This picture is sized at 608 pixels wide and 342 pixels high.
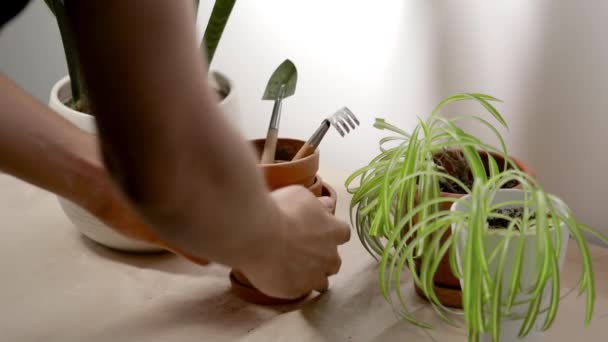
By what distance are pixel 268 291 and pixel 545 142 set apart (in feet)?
1.39

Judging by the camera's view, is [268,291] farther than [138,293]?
No

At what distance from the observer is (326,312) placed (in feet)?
2.44

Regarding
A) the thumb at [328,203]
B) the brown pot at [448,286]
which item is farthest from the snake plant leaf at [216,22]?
the brown pot at [448,286]

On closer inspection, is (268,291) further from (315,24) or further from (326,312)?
(315,24)

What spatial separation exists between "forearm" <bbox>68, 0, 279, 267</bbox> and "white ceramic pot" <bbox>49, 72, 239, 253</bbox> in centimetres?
43

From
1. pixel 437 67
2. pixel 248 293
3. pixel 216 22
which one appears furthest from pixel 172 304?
pixel 437 67

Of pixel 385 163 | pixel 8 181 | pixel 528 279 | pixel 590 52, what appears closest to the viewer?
pixel 528 279

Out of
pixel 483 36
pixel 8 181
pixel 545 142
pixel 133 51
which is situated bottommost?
pixel 8 181

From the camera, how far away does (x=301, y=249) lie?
0.66m

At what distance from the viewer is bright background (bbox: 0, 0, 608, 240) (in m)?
0.86

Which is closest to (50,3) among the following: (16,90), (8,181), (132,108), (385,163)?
(16,90)

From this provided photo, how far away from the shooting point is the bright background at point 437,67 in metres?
0.86

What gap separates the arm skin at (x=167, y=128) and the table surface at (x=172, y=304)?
0.30 meters

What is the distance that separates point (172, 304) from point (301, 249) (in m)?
0.19
